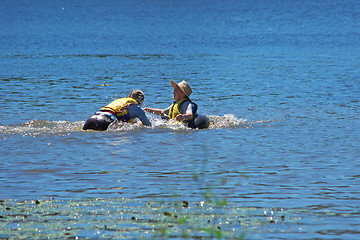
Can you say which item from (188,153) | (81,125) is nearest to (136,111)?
(81,125)

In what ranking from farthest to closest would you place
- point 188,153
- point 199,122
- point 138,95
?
point 199,122, point 138,95, point 188,153

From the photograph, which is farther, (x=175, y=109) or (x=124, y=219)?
(x=175, y=109)

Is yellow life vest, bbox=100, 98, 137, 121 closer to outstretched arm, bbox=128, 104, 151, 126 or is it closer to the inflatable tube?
outstretched arm, bbox=128, 104, 151, 126

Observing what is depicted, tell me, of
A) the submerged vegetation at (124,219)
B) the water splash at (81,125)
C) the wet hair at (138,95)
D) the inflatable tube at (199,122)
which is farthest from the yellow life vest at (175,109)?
the submerged vegetation at (124,219)

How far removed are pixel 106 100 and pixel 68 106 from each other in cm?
218

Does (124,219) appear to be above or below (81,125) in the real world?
above

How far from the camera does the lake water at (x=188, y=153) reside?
7.39m

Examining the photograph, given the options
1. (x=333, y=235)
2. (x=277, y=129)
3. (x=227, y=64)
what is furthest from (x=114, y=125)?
(x=227, y=64)

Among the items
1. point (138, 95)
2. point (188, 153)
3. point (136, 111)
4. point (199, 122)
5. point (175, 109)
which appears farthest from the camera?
point (199, 122)

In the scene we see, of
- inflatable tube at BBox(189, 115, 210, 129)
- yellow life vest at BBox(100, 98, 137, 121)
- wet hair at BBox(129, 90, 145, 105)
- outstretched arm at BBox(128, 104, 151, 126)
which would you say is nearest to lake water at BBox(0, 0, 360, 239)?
inflatable tube at BBox(189, 115, 210, 129)

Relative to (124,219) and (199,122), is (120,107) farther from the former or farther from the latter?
(124,219)

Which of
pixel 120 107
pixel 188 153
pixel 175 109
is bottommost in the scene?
pixel 188 153

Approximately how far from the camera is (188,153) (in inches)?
491

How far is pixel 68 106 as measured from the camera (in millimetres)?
20219
